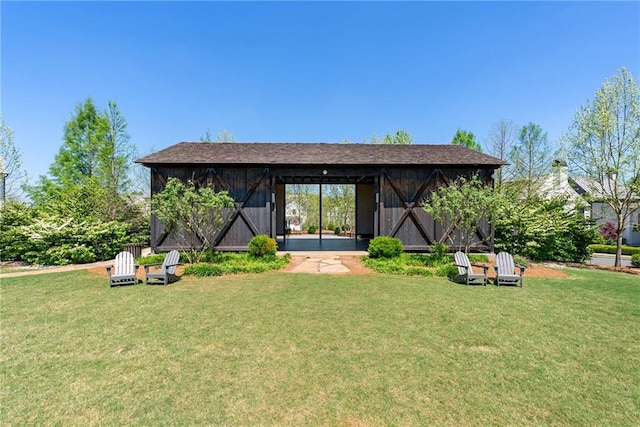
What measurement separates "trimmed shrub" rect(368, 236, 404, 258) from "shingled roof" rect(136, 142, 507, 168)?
11.7 ft

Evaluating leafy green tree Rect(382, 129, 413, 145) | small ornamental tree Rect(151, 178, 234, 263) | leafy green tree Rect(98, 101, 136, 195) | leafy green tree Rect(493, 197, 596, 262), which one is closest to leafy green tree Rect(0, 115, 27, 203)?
leafy green tree Rect(98, 101, 136, 195)

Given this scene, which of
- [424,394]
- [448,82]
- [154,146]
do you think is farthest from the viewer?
[154,146]

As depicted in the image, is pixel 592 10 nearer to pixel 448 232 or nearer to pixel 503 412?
pixel 448 232

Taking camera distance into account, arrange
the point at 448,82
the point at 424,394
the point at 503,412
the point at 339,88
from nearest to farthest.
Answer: the point at 503,412 → the point at 424,394 → the point at 448,82 → the point at 339,88

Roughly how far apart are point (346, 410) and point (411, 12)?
13.3 m

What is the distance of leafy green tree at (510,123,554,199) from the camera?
20438 millimetres

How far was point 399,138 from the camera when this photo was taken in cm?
2616

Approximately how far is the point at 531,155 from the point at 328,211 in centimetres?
1791

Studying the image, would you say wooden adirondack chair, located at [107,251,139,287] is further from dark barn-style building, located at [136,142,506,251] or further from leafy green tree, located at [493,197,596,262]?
leafy green tree, located at [493,197,596,262]

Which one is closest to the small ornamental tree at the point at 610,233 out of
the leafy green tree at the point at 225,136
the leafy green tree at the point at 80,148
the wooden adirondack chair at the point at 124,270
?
the wooden adirondack chair at the point at 124,270

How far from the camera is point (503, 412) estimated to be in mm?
2701

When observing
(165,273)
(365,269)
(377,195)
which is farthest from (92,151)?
(365,269)

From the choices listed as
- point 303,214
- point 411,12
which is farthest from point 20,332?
point 303,214

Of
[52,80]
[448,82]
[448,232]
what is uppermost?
[448,82]
